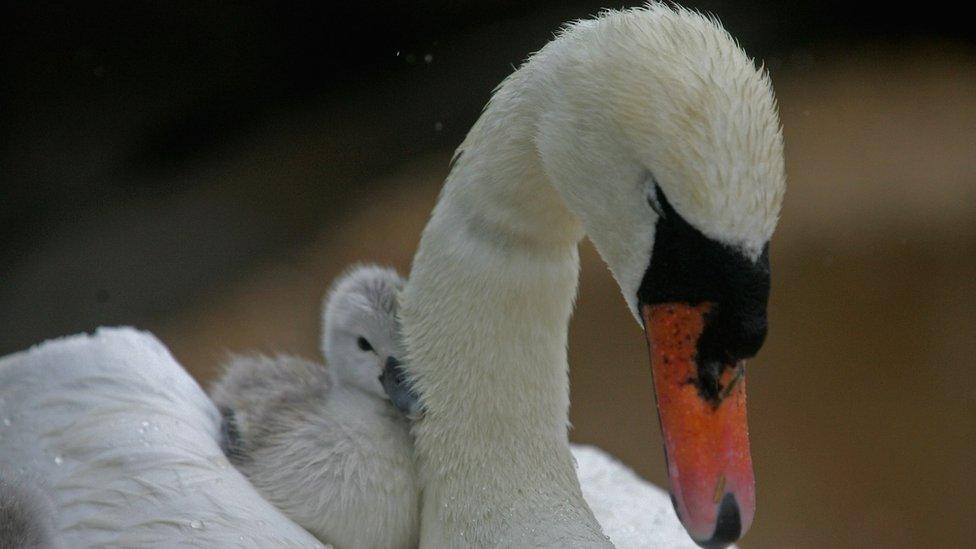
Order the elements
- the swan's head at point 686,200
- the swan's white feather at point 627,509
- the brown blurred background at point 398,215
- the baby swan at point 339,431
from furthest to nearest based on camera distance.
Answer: the brown blurred background at point 398,215
the swan's white feather at point 627,509
the baby swan at point 339,431
the swan's head at point 686,200

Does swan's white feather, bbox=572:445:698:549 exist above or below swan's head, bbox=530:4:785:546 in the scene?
below

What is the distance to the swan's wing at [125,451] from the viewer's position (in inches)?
60.3

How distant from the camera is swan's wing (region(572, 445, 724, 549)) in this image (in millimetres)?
1939

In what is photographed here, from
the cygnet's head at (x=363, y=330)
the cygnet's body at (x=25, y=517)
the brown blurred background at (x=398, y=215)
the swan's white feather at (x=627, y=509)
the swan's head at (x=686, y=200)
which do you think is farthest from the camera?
the brown blurred background at (x=398, y=215)

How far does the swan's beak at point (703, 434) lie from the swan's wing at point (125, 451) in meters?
0.52

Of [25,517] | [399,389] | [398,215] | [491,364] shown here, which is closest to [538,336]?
[491,364]

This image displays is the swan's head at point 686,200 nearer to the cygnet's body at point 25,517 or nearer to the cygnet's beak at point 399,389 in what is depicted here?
the cygnet's beak at point 399,389

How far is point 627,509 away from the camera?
205 cm

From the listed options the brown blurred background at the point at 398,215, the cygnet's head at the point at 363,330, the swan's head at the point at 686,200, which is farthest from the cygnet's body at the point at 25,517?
the brown blurred background at the point at 398,215

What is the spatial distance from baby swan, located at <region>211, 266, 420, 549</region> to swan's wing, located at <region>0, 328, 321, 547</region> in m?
0.05

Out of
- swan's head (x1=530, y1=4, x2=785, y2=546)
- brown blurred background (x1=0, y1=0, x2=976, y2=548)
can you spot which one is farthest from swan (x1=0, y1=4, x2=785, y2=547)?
brown blurred background (x1=0, y1=0, x2=976, y2=548)

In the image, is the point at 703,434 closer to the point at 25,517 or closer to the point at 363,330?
the point at 363,330

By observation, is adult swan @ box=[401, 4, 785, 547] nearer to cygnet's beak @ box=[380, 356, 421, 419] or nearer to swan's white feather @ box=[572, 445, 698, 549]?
cygnet's beak @ box=[380, 356, 421, 419]

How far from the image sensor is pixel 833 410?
149 inches
